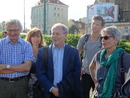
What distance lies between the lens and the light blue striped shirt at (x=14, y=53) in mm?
3539

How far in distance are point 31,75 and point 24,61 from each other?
0.35 meters

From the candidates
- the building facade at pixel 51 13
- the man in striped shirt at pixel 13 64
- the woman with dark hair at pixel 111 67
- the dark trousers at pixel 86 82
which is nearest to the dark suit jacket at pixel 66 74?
the man in striped shirt at pixel 13 64

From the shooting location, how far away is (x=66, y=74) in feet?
11.7

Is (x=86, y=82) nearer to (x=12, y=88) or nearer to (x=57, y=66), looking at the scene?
(x=57, y=66)

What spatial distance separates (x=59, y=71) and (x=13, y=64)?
30.6 inches

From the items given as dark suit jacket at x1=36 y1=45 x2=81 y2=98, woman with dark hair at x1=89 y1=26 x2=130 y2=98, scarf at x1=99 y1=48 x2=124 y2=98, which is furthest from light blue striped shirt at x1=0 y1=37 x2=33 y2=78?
scarf at x1=99 y1=48 x2=124 y2=98

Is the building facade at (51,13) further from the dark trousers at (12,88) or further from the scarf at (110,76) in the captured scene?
the scarf at (110,76)

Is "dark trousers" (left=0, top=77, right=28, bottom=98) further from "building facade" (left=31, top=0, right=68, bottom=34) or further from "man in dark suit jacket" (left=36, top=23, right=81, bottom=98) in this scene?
"building facade" (left=31, top=0, right=68, bottom=34)

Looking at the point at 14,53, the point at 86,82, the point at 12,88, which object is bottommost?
the point at 86,82

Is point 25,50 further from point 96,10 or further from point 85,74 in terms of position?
point 96,10

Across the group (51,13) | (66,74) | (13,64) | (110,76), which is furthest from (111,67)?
(51,13)

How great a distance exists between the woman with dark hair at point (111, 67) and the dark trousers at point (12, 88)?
1253 millimetres

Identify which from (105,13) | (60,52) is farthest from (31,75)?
(105,13)

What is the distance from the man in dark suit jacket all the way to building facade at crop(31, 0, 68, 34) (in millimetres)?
84611
